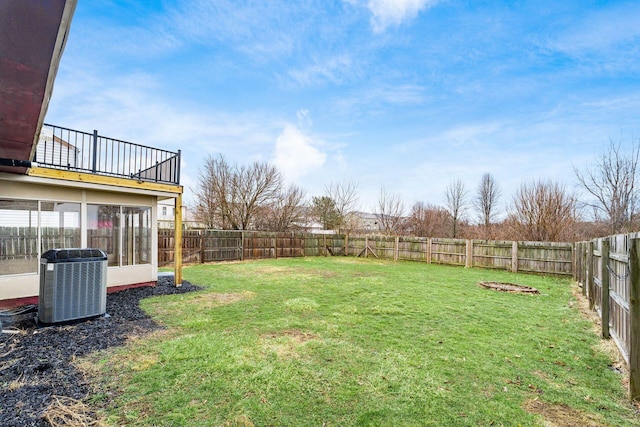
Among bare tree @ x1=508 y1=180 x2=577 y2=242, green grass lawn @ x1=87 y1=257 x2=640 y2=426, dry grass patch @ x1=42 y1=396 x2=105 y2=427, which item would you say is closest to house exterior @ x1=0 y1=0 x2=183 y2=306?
green grass lawn @ x1=87 y1=257 x2=640 y2=426

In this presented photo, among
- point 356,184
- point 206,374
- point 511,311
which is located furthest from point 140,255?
point 356,184

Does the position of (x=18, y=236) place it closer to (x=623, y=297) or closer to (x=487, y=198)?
(x=623, y=297)

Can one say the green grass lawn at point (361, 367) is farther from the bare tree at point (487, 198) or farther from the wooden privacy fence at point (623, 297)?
the bare tree at point (487, 198)

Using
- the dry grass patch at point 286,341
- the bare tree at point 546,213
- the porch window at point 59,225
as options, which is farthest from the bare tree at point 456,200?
the porch window at point 59,225

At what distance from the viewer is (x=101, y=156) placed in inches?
248

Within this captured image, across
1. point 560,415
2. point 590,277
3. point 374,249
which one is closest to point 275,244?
point 374,249

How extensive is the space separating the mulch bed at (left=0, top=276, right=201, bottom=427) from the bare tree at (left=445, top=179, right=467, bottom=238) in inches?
881

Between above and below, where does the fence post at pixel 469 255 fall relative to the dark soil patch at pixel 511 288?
above

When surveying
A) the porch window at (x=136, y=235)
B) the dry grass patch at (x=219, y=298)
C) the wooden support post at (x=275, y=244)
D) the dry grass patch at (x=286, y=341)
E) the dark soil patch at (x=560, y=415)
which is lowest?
the dry grass patch at (x=219, y=298)

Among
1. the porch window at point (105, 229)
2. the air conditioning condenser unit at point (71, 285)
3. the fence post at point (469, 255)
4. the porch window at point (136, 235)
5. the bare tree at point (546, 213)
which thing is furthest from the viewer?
the bare tree at point (546, 213)

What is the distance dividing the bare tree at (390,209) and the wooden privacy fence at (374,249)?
191 inches

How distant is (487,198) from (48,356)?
25319mm

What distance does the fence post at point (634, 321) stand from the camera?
2.68m

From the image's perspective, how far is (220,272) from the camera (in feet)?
34.3
